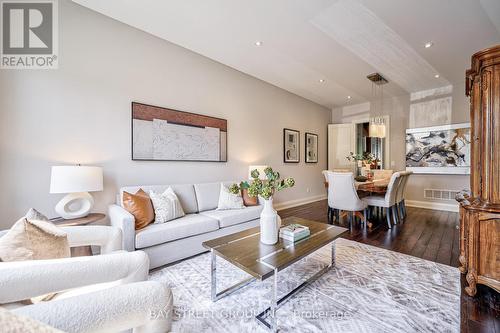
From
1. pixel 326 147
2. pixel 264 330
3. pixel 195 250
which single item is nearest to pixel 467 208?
pixel 264 330

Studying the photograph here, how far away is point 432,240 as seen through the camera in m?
2.96

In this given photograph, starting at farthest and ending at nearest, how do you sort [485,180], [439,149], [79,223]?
1. [439,149]
2. [79,223]
3. [485,180]

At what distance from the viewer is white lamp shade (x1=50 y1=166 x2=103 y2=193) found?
197 centimetres

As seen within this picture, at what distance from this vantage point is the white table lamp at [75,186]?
1.98m

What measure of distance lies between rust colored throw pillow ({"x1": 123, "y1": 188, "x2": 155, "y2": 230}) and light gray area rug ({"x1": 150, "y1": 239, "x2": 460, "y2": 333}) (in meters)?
0.54

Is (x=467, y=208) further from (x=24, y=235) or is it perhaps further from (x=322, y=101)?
(x=322, y=101)

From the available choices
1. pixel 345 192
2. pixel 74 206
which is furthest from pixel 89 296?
pixel 345 192

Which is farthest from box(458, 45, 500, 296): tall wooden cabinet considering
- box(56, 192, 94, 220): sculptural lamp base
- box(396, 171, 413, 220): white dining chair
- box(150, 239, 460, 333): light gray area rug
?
box(56, 192, 94, 220): sculptural lamp base

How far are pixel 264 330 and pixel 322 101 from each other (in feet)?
19.1

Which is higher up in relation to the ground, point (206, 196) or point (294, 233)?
point (206, 196)

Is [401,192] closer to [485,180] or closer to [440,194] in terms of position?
[440,194]

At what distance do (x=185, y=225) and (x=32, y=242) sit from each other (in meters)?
1.39

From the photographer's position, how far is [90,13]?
2.49 m

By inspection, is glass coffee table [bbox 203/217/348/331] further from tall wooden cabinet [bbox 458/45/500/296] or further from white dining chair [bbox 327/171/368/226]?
white dining chair [bbox 327/171/368/226]
